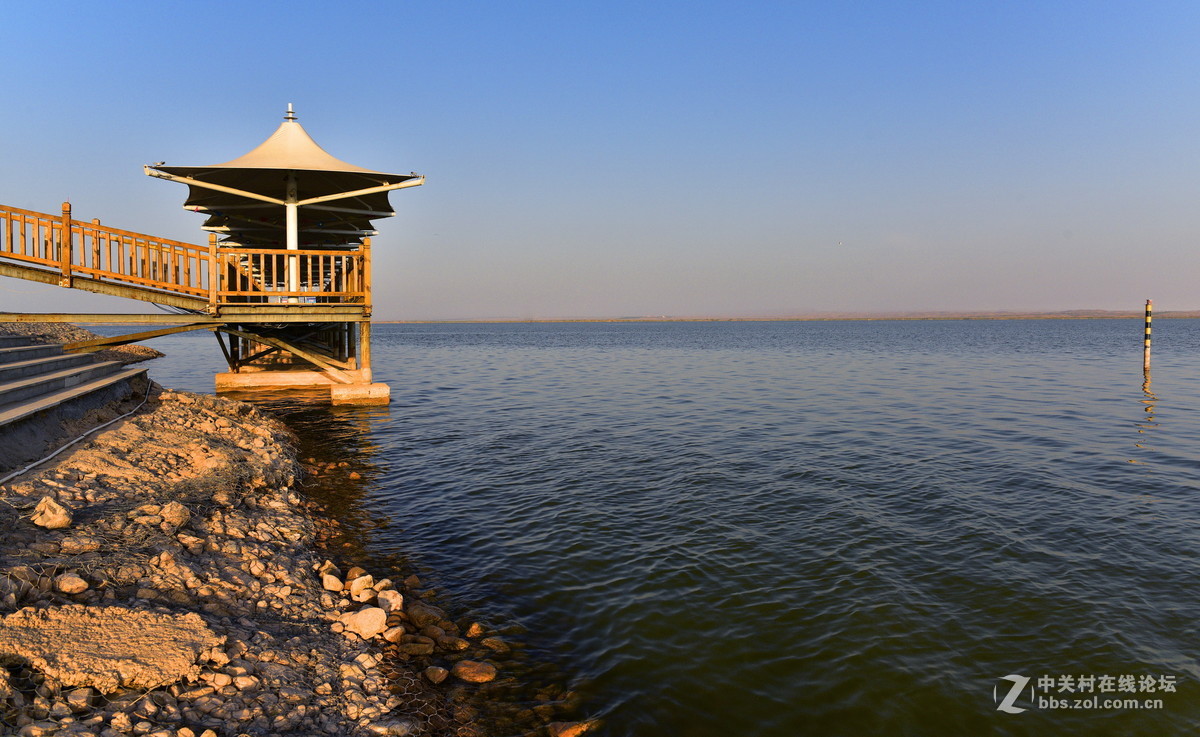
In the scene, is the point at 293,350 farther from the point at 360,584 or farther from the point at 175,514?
the point at 360,584

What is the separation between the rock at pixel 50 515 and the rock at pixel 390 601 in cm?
277

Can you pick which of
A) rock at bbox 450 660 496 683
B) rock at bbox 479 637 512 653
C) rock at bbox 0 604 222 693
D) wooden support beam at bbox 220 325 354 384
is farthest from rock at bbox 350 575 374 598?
wooden support beam at bbox 220 325 354 384

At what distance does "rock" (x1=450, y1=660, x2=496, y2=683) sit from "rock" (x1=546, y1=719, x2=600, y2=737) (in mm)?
745

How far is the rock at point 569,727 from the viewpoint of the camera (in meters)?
4.34

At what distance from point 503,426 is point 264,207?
9.31 meters

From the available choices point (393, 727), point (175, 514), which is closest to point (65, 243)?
point (175, 514)

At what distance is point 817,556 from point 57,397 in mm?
10708

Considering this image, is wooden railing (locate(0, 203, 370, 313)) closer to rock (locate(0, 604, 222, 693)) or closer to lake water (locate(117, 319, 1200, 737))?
lake water (locate(117, 319, 1200, 737))

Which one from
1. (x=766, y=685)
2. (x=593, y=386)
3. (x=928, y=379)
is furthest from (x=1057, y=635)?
(x=928, y=379)

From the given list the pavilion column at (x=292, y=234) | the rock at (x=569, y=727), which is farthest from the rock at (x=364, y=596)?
the pavilion column at (x=292, y=234)

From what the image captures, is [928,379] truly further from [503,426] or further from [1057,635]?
[1057,635]

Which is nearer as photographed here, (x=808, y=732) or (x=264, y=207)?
(x=808, y=732)

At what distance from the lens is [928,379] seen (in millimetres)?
27812

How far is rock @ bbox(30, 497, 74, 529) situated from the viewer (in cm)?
539
